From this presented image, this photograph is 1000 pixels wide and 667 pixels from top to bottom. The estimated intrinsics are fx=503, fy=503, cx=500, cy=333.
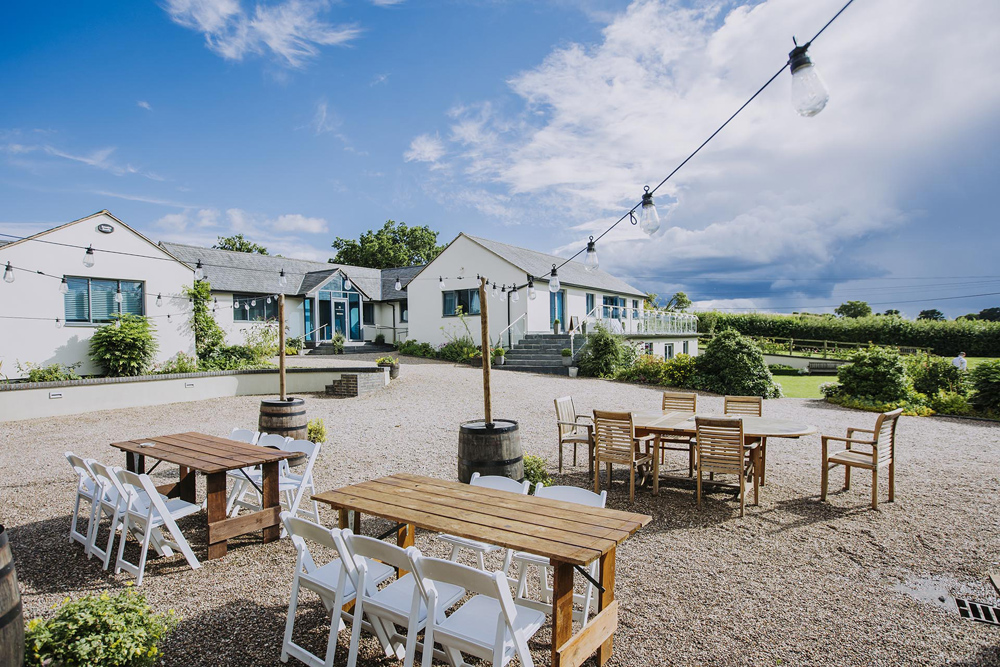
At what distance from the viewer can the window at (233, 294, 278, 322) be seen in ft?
76.2

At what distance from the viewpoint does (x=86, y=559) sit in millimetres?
4500

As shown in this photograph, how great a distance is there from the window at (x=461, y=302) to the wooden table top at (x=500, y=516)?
20.3 meters

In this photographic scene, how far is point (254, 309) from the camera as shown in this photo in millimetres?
23969

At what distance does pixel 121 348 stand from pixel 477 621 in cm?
1584

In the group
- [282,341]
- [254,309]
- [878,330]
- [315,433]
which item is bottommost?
[315,433]

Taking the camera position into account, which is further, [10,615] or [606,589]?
[606,589]

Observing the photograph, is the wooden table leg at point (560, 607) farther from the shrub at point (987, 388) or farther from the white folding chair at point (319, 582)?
the shrub at point (987, 388)

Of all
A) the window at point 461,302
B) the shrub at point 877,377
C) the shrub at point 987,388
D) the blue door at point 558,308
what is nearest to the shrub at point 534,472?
the shrub at point 877,377

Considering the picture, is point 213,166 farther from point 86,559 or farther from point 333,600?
point 333,600

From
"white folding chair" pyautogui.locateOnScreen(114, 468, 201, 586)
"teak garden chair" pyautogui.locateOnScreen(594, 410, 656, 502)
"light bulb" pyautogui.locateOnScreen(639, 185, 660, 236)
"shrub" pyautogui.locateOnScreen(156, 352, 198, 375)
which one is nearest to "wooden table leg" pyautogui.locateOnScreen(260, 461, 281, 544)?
"white folding chair" pyautogui.locateOnScreen(114, 468, 201, 586)

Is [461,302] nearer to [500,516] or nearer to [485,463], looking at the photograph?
[485,463]

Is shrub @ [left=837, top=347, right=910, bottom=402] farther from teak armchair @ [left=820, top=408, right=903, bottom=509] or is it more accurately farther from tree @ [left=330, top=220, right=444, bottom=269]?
tree @ [left=330, top=220, right=444, bottom=269]

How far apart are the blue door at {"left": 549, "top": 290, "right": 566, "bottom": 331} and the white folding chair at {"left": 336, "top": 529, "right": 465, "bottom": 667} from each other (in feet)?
70.5

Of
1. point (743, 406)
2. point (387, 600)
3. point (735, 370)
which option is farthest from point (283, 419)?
point (735, 370)
